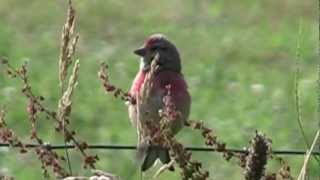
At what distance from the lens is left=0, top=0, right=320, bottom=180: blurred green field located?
8.12m

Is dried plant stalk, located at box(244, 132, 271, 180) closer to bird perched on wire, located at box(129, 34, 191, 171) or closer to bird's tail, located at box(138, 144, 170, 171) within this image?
bird perched on wire, located at box(129, 34, 191, 171)

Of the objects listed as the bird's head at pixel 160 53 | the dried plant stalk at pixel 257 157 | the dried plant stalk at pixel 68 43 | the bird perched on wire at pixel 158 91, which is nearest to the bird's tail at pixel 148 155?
the bird perched on wire at pixel 158 91

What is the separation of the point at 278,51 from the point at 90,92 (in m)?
2.08

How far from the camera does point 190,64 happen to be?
33.7ft

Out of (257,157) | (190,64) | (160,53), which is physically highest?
(190,64)

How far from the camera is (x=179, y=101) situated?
385 centimetres

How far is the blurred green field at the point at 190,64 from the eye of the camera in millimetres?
8117

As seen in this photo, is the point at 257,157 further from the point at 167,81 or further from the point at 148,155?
the point at 167,81

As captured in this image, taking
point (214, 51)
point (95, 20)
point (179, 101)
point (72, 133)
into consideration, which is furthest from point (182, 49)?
point (72, 133)

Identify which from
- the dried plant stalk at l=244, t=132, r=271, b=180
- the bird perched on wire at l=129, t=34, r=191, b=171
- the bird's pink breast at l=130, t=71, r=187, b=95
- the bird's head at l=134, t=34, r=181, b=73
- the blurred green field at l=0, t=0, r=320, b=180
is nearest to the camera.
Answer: the dried plant stalk at l=244, t=132, r=271, b=180

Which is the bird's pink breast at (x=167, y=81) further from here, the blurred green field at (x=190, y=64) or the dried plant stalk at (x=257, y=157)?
the blurred green field at (x=190, y=64)


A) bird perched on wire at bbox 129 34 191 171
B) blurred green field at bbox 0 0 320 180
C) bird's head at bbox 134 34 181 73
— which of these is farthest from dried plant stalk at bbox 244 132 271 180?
blurred green field at bbox 0 0 320 180

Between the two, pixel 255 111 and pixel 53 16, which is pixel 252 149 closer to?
pixel 255 111

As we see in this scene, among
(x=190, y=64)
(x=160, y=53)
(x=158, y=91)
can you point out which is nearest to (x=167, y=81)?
(x=158, y=91)
